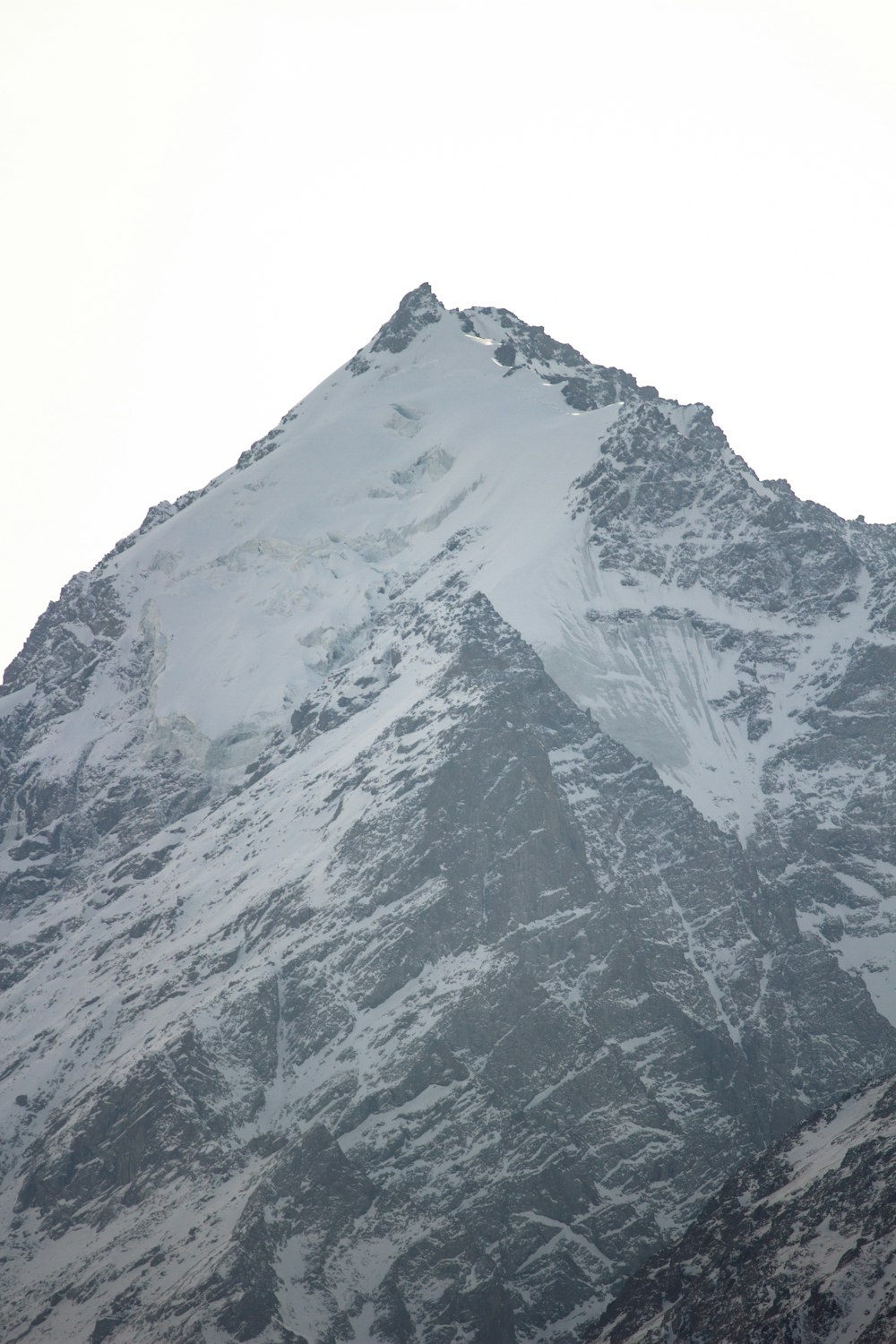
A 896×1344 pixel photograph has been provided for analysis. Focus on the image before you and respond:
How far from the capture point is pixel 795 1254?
170 meters

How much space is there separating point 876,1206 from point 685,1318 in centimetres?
1832

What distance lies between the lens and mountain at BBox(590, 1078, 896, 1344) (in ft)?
529

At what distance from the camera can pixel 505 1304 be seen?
627 feet

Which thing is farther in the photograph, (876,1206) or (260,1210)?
(260,1210)

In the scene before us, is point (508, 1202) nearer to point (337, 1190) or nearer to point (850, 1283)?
point (337, 1190)

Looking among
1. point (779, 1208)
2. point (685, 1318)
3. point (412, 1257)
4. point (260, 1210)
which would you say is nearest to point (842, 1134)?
point (779, 1208)

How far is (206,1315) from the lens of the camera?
190375 millimetres

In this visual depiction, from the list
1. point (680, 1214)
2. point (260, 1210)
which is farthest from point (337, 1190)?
point (680, 1214)

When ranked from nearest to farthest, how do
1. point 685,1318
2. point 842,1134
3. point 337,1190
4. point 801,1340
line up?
point 801,1340
point 685,1318
point 842,1134
point 337,1190

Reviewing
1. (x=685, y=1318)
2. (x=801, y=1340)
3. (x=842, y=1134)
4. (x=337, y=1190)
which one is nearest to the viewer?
(x=801, y=1340)

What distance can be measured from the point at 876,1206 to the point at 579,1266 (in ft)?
118

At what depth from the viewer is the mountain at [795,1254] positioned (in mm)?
161375

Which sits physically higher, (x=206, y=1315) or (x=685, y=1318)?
(x=206, y=1315)


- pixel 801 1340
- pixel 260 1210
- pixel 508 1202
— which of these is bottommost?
pixel 801 1340
